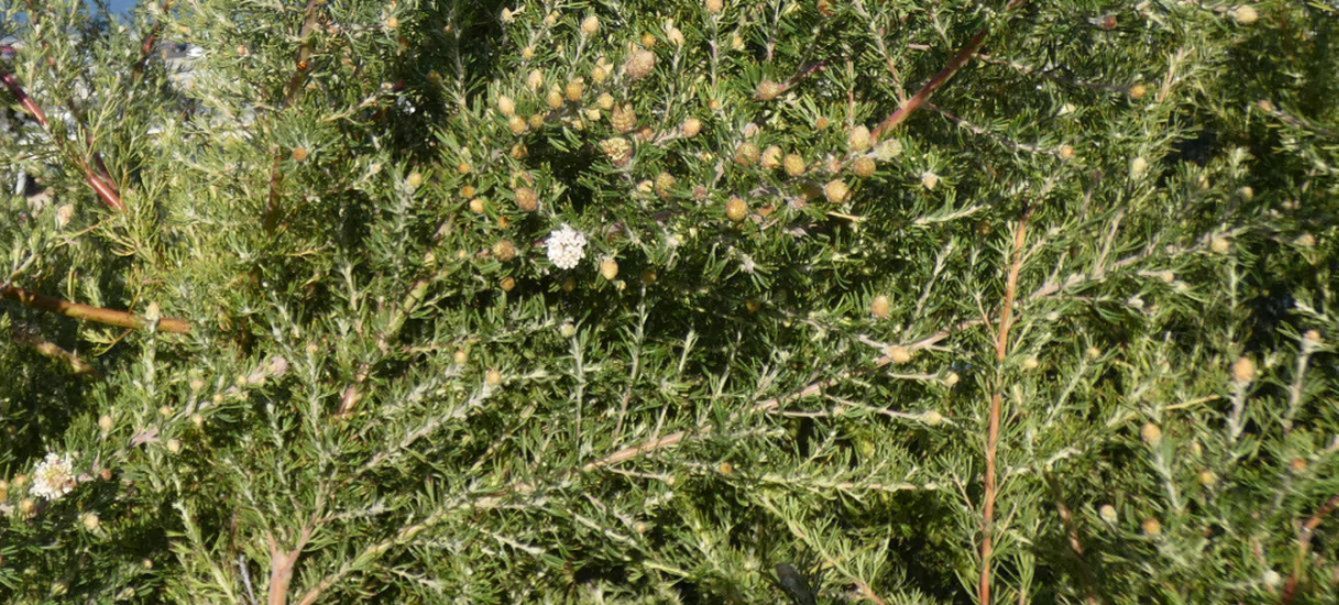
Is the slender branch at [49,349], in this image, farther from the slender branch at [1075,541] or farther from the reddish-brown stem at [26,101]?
the slender branch at [1075,541]

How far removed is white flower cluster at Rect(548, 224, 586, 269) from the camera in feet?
3.17

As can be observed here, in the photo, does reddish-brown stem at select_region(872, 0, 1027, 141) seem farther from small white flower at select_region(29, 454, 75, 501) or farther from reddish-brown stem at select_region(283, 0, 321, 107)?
small white flower at select_region(29, 454, 75, 501)

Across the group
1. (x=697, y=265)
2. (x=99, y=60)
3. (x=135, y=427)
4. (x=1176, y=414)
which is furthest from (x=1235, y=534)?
(x=99, y=60)

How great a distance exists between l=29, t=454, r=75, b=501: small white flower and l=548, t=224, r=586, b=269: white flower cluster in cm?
56

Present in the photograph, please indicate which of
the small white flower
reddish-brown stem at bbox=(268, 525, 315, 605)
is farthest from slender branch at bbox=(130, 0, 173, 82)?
reddish-brown stem at bbox=(268, 525, 315, 605)

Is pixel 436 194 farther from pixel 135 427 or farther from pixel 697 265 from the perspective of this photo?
pixel 135 427

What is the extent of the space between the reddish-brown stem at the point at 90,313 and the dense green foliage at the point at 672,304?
0.07 feet

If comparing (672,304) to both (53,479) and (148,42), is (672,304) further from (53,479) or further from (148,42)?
(148,42)

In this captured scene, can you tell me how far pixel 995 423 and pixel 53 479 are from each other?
3.27 ft

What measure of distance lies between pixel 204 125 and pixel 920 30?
99 cm

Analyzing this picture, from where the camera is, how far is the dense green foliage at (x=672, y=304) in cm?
100

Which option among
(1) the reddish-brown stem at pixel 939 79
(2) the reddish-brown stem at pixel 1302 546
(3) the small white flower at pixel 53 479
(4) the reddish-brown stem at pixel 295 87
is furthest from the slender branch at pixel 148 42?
(2) the reddish-brown stem at pixel 1302 546

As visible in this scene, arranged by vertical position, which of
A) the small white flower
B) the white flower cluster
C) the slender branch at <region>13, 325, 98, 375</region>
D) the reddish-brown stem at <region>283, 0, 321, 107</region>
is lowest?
the slender branch at <region>13, 325, 98, 375</region>

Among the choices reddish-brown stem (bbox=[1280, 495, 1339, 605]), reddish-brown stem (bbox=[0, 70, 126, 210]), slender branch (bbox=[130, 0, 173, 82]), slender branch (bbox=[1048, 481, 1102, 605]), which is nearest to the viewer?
reddish-brown stem (bbox=[1280, 495, 1339, 605])
